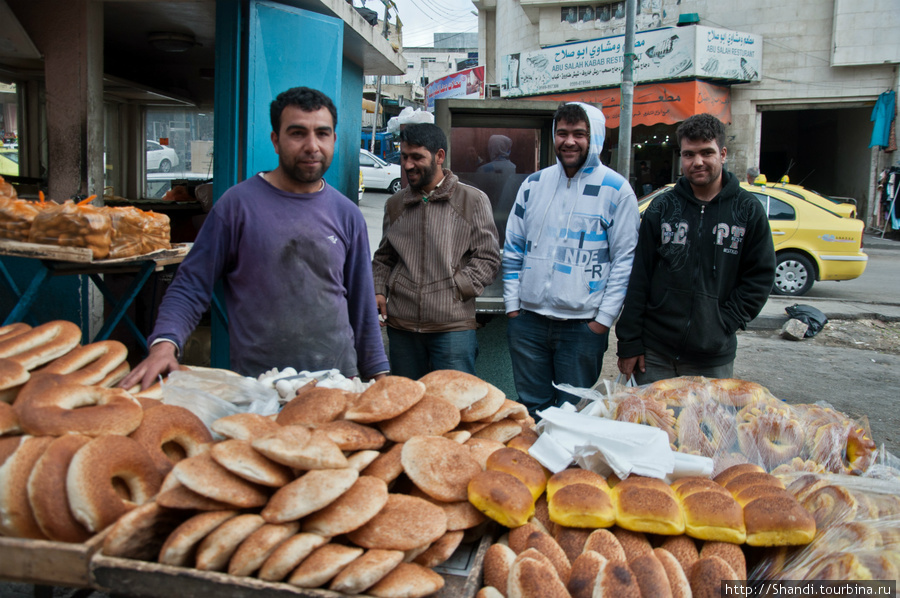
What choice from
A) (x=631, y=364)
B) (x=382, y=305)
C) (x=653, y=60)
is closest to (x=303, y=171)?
(x=382, y=305)

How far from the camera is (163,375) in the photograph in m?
2.08

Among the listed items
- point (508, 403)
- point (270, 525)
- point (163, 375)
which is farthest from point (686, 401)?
point (163, 375)

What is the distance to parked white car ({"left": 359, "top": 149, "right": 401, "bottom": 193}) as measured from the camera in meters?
23.6

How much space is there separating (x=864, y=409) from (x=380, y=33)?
5.40 meters

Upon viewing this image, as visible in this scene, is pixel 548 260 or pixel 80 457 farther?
pixel 548 260

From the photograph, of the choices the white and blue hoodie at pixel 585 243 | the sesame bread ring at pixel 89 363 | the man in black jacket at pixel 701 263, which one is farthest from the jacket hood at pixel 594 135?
the sesame bread ring at pixel 89 363

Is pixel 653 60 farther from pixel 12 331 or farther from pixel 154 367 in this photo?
pixel 12 331

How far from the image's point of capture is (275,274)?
245cm

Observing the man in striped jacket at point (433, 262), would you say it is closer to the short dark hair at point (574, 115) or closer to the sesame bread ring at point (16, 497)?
the short dark hair at point (574, 115)

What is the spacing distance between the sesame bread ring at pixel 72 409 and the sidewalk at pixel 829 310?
8111mm

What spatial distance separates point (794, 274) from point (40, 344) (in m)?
10.8

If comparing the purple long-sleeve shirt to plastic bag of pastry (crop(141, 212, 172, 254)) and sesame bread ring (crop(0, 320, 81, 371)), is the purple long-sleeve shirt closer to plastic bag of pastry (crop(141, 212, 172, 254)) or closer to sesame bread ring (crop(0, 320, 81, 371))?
sesame bread ring (crop(0, 320, 81, 371))

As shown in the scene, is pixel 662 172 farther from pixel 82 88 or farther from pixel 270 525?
pixel 270 525

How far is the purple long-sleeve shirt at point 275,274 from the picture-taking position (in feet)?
Result: 7.90
